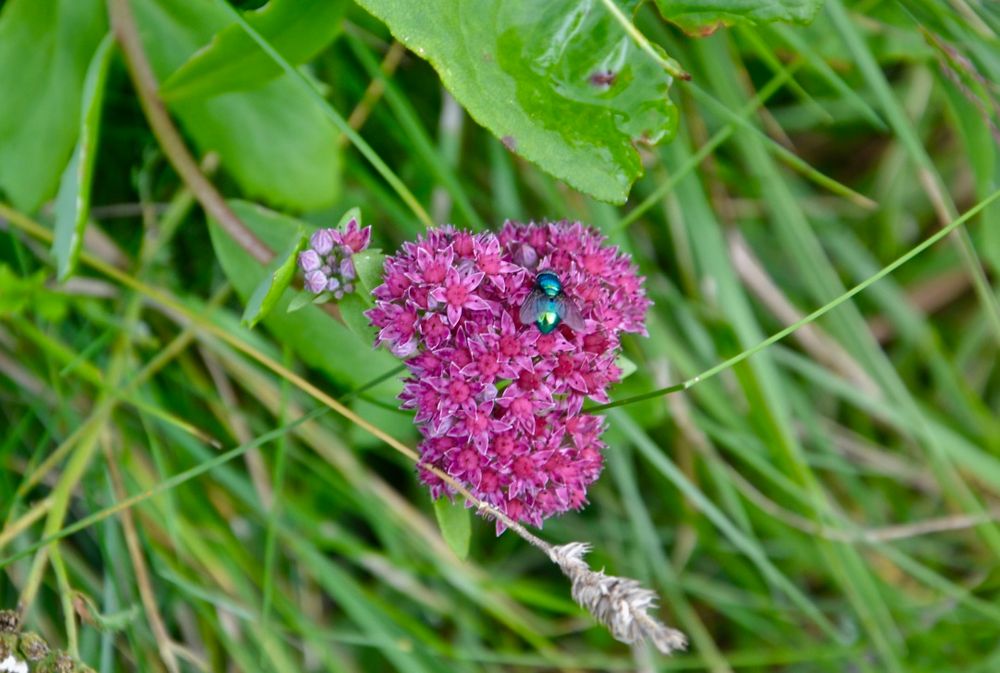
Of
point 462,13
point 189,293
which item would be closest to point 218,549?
point 189,293

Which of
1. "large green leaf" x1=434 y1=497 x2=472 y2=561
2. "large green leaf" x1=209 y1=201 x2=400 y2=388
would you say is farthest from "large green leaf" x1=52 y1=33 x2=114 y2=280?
"large green leaf" x1=434 y1=497 x2=472 y2=561

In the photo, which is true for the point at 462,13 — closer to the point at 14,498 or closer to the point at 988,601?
the point at 14,498

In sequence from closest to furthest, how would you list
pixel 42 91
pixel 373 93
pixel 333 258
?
pixel 333 258
pixel 42 91
pixel 373 93

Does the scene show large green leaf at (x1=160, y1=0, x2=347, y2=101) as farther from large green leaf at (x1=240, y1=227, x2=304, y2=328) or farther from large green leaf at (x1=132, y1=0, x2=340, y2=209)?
large green leaf at (x1=240, y1=227, x2=304, y2=328)

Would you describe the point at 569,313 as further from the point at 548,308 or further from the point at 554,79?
the point at 554,79

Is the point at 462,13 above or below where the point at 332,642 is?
above

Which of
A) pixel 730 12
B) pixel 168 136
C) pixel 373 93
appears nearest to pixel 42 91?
pixel 168 136
